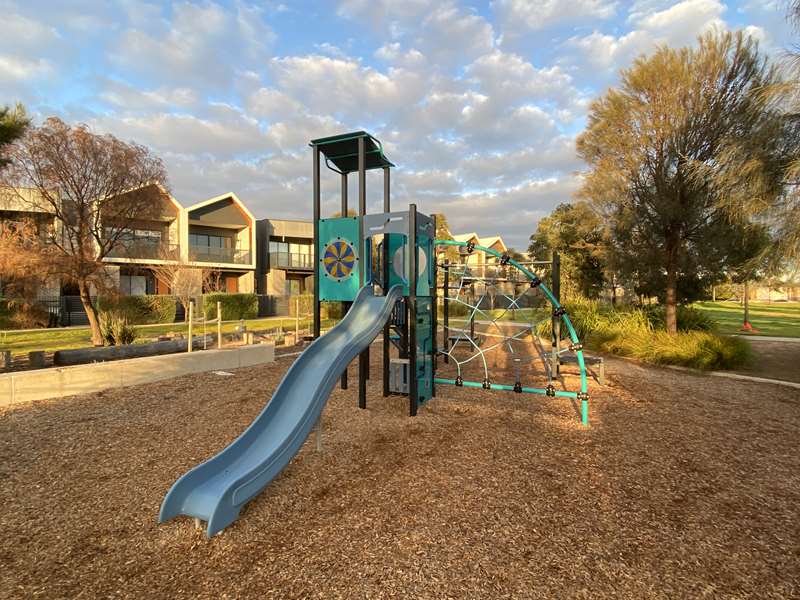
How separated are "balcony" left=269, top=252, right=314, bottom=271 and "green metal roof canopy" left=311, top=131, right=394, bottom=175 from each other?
23334mm

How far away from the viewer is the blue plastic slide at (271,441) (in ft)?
9.59

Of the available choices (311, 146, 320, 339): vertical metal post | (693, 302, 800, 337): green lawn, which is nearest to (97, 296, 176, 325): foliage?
(311, 146, 320, 339): vertical metal post

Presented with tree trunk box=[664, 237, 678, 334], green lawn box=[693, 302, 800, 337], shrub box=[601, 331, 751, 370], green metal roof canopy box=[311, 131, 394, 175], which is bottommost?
green lawn box=[693, 302, 800, 337]

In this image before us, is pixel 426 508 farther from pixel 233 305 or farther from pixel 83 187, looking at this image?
pixel 233 305

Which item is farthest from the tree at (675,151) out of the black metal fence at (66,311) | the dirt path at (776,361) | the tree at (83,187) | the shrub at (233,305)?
the black metal fence at (66,311)

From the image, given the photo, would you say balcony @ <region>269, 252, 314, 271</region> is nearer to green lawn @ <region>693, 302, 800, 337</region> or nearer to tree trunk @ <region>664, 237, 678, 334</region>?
tree trunk @ <region>664, 237, 678, 334</region>

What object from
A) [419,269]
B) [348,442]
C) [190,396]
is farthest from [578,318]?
[190,396]

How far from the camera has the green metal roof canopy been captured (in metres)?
6.23

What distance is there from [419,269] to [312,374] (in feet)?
9.01

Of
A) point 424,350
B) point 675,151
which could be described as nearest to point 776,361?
point 675,151

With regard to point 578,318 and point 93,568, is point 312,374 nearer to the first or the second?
point 93,568

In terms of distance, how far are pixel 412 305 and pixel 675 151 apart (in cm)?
887

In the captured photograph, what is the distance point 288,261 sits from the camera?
29766 millimetres

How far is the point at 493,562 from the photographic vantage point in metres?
2.61
